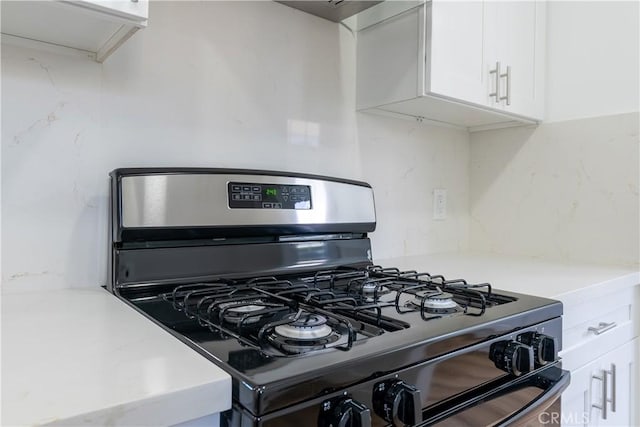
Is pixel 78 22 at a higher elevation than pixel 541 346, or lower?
higher

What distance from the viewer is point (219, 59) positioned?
1187 millimetres

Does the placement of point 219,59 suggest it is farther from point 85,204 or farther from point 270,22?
point 85,204

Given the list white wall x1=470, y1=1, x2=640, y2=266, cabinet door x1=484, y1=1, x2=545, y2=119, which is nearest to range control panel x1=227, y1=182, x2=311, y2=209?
cabinet door x1=484, y1=1, x2=545, y2=119

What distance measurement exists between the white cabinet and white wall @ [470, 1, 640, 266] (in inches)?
12.0

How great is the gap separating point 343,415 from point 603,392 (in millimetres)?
1063

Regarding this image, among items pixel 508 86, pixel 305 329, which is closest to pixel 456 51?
pixel 508 86

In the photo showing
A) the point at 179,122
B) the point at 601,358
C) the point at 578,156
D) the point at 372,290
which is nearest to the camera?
the point at 372,290

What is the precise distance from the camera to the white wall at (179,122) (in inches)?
36.4

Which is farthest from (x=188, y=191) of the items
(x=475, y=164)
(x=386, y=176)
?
(x=475, y=164)

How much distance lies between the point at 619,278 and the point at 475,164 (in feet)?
2.65

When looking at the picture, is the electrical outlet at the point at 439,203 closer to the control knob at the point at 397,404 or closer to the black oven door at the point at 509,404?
the black oven door at the point at 509,404

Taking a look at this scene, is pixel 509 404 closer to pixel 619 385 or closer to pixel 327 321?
pixel 327 321

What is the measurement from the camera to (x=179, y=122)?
3.67 ft

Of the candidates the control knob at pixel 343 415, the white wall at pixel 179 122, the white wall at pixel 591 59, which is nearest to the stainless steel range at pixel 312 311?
the control knob at pixel 343 415
